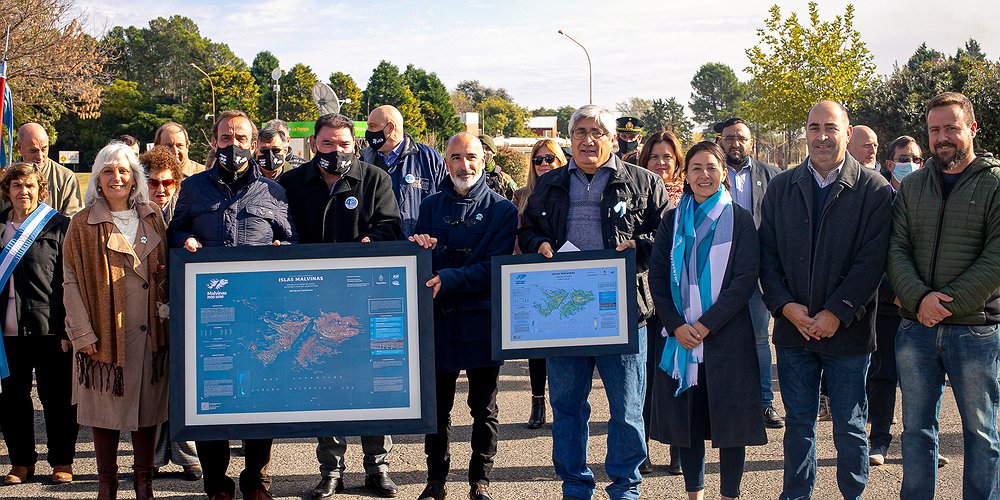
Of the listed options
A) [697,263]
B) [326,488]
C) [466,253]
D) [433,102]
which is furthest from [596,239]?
[433,102]

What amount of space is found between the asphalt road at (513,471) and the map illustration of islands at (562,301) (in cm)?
134

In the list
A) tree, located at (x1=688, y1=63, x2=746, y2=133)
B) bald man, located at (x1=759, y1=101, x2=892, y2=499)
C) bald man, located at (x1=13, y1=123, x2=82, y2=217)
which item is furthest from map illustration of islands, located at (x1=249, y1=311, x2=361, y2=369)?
tree, located at (x1=688, y1=63, x2=746, y2=133)

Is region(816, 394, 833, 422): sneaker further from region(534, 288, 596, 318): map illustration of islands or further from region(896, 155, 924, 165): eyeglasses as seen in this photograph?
region(534, 288, 596, 318): map illustration of islands

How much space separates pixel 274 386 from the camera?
488cm

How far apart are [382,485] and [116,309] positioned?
6.57 feet

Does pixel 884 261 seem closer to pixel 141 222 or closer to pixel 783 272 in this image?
pixel 783 272

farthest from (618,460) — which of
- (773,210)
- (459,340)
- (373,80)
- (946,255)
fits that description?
(373,80)

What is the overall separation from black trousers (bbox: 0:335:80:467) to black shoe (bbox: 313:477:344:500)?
185 cm

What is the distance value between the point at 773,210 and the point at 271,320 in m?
2.97

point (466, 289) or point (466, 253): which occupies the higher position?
point (466, 253)

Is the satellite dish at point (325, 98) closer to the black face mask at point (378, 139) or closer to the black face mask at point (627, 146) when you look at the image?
the black face mask at point (627, 146)

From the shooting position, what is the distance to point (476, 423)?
557 cm

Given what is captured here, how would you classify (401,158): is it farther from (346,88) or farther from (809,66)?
(346,88)

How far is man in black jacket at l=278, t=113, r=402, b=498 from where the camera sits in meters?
5.46
